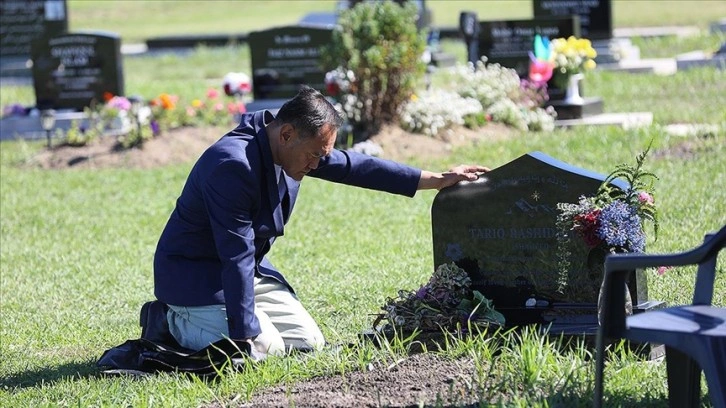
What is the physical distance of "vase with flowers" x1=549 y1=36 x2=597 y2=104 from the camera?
521 inches

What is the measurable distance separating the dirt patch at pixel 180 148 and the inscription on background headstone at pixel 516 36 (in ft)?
7.80

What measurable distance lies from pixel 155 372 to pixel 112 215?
4.68 meters

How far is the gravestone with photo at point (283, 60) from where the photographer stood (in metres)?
15.0

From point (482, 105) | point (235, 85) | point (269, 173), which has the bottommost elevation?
point (482, 105)

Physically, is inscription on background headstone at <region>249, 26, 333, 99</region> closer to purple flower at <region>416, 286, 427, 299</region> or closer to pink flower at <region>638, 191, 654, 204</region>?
purple flower at <region>416, 286, 427, 299</region>

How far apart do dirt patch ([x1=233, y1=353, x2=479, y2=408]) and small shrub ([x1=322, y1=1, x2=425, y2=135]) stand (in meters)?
6.96

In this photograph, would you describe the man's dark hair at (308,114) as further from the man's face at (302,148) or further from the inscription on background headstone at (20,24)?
the inscription on background headstone at (20,24)

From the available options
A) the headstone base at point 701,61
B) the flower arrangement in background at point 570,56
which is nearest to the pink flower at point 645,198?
the flower arrangement in background at point 570,56

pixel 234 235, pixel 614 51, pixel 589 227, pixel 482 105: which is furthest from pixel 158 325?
pixel 614 51

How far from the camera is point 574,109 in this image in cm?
1321

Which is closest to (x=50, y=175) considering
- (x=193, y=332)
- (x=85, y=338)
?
(x=85, y=338)

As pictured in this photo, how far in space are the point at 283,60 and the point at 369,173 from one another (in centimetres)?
959

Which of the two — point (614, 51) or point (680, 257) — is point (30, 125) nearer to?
point (614, 51)

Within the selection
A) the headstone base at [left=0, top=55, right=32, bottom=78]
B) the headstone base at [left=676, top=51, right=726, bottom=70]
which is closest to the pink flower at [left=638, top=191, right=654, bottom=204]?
the headstone base at [left=676, top=51, right=726, bottom=70]
